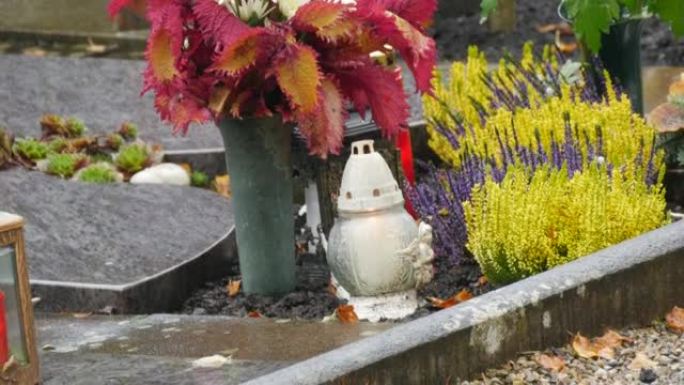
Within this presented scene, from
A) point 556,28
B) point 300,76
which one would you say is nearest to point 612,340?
point 300,76

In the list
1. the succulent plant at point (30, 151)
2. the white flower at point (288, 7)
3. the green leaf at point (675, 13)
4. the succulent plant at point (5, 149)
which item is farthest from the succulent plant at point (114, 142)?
the green leaf at point (675, 13)

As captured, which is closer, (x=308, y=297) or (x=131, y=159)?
(x=308, y=297)

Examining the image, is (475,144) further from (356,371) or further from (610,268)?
(356,371)

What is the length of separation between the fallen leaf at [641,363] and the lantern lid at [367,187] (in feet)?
2.81

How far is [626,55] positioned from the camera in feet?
20.7

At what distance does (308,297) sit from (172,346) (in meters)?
0.76

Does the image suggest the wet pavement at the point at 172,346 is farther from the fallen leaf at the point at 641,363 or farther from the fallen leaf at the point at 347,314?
the fallen leaf at the point at 641,363

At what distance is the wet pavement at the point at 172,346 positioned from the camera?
392 cm

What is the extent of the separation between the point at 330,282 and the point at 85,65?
4019 mm

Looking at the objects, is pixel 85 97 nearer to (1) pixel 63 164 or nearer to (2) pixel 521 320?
(1) pixel 63 164

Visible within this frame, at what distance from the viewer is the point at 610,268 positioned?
4.29 meters

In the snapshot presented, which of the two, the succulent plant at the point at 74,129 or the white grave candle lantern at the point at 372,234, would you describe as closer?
the white grave candle lantern at the point at 372,234

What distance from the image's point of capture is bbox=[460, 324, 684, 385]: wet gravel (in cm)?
399

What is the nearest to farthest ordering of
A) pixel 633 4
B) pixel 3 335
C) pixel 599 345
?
pixel 3 335 < pixel 599 345 < pixel 633 4
